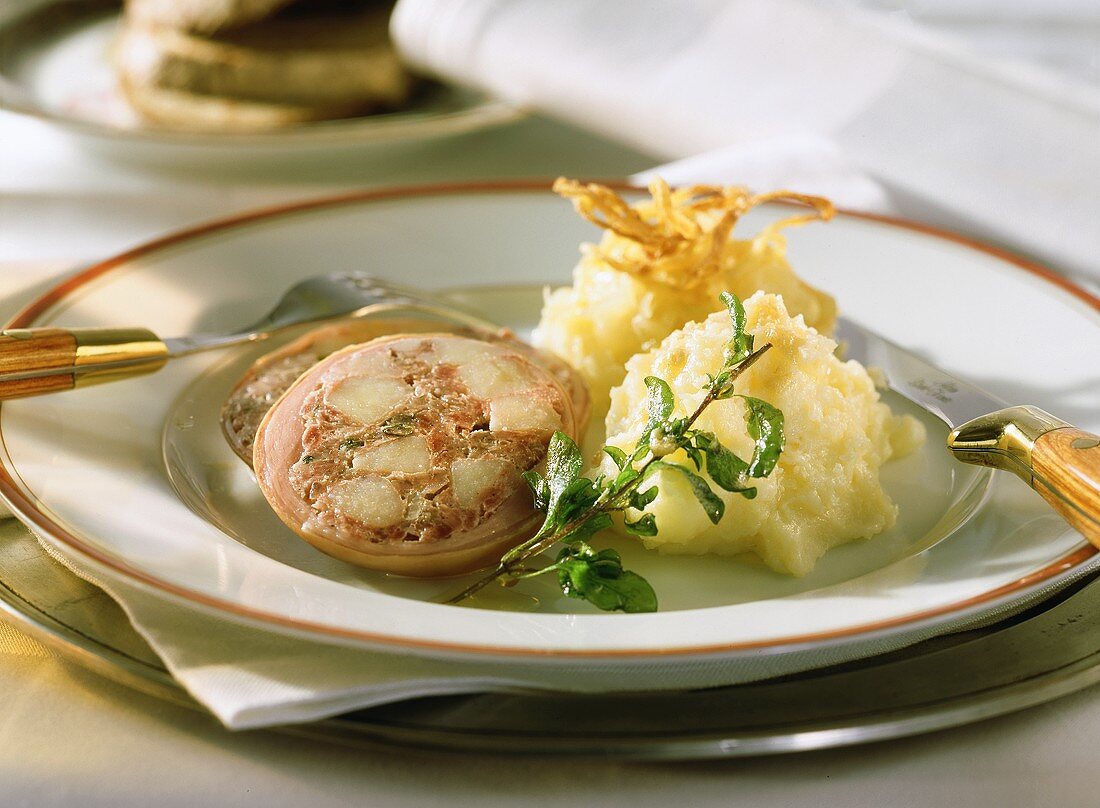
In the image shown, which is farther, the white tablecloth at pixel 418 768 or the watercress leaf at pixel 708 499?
the watercress leaf at pixel 708 499

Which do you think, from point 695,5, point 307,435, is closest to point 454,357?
point 307,435

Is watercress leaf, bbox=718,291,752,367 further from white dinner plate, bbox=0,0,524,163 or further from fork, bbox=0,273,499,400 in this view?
white dinner plate, bbox=0,0,524,163

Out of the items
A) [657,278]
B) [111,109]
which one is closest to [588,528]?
[657,278]

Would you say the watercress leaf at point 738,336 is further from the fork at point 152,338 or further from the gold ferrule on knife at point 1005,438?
the fork at point 152,338

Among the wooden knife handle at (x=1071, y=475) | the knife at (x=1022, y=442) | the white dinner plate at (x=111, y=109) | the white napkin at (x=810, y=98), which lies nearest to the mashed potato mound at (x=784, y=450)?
the knife at (x=1022, y=442)

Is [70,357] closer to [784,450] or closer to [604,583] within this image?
[604,583]
